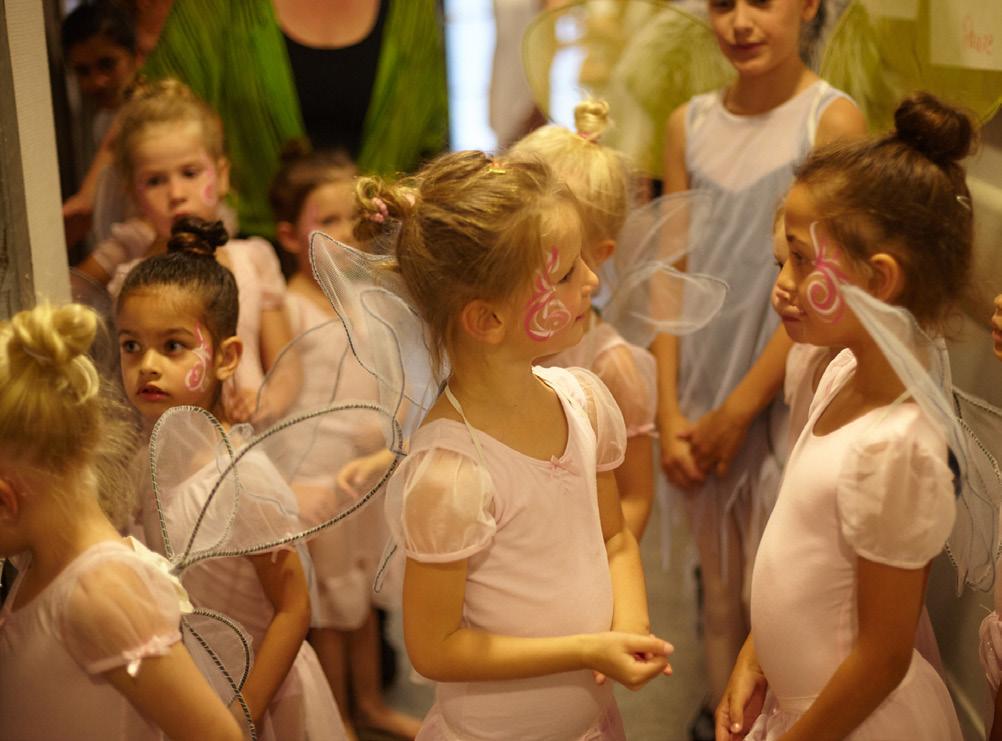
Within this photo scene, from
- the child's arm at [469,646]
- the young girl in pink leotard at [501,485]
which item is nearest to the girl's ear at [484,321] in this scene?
the young girl in pink leotard at [501,485]

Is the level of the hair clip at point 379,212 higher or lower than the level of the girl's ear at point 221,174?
higher

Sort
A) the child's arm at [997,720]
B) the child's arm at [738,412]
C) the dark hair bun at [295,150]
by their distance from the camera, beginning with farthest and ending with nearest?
the dark hair bun at [295,150] < the child's arm at [738,412] < the child's arm at [997,720]

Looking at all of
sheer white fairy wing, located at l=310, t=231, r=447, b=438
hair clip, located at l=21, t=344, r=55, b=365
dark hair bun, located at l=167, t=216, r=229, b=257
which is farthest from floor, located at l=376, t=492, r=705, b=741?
hair clip, located at l=21, t=344, r=55, b=365

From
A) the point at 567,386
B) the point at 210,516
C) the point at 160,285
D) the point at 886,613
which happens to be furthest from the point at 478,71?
the point at 886,613

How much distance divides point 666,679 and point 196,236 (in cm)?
130

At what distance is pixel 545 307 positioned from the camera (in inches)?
51.1

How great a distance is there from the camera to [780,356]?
78.4 inches

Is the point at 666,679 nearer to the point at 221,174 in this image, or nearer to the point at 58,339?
the point at 221,174

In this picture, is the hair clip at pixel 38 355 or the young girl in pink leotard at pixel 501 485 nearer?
the hair clip at pixel 38 355

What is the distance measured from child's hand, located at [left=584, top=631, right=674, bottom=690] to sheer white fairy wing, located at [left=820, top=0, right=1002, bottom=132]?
97 cm

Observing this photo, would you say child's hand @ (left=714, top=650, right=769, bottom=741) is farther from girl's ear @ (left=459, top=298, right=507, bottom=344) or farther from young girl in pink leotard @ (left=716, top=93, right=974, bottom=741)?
girl's ear @ (left=459, top=298, right=507, bottom=344)

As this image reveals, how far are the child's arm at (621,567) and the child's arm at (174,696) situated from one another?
49cm

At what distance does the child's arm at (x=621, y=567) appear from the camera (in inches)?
54.4

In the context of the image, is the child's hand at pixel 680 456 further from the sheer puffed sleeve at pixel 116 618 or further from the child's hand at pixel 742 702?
the sheer puffed sleeve at pixel 116 618
